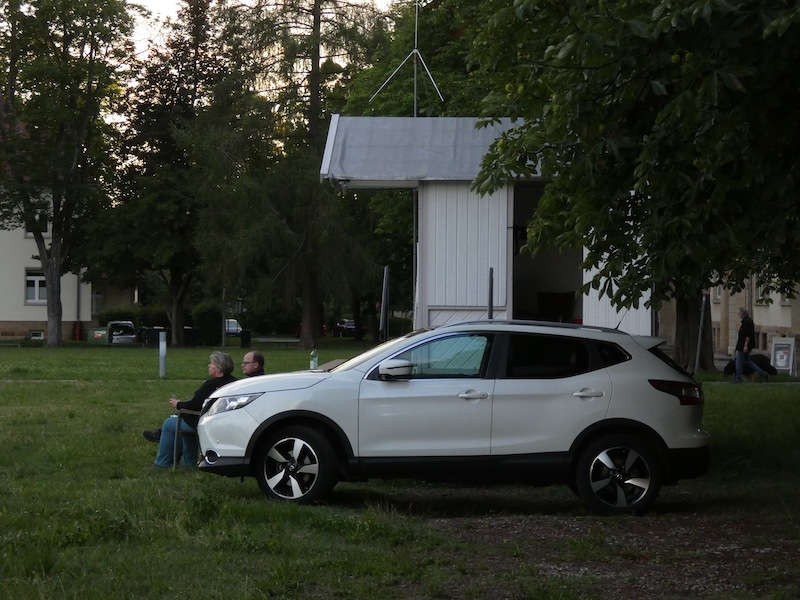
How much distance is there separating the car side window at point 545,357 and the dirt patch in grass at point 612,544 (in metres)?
1.21

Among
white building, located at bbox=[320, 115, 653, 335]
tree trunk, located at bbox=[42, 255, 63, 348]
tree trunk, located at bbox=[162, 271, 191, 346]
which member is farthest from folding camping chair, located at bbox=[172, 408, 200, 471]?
tree trunk, located at bbox=[162, 271, 191, 346]

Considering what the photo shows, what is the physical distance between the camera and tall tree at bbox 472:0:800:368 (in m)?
7.98

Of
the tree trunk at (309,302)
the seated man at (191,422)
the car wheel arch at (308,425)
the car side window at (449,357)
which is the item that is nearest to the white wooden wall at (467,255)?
the seated man at (191,422)

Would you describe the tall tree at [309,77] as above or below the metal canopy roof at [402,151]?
above

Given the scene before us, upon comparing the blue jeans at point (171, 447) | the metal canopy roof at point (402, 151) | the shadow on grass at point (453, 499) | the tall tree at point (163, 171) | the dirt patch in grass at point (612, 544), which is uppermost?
the tall tree at point (163, 171)

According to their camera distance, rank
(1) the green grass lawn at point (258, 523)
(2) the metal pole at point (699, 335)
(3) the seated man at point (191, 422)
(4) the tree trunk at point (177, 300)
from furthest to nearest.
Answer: (4) the tree trunk at point (177, 300) < (2) the metal pole at point (699, 335) < (3) the seated man at point (191, 422) < (1) the green grass lawn at point (258, 523)

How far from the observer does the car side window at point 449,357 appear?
37.3 feet

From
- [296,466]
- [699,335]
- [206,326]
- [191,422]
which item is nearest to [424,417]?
[296,466]

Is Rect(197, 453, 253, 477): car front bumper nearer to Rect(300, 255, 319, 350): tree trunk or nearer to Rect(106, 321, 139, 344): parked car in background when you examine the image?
Rect(300, 255, 319, 350): tree trunk

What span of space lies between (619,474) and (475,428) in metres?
1.27

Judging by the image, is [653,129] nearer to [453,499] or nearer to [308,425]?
[308,425]

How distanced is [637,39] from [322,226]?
43.5 meters

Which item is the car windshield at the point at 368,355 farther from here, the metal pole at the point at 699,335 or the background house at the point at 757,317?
the background house at the point at 757,317

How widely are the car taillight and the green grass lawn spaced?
0.99 m
